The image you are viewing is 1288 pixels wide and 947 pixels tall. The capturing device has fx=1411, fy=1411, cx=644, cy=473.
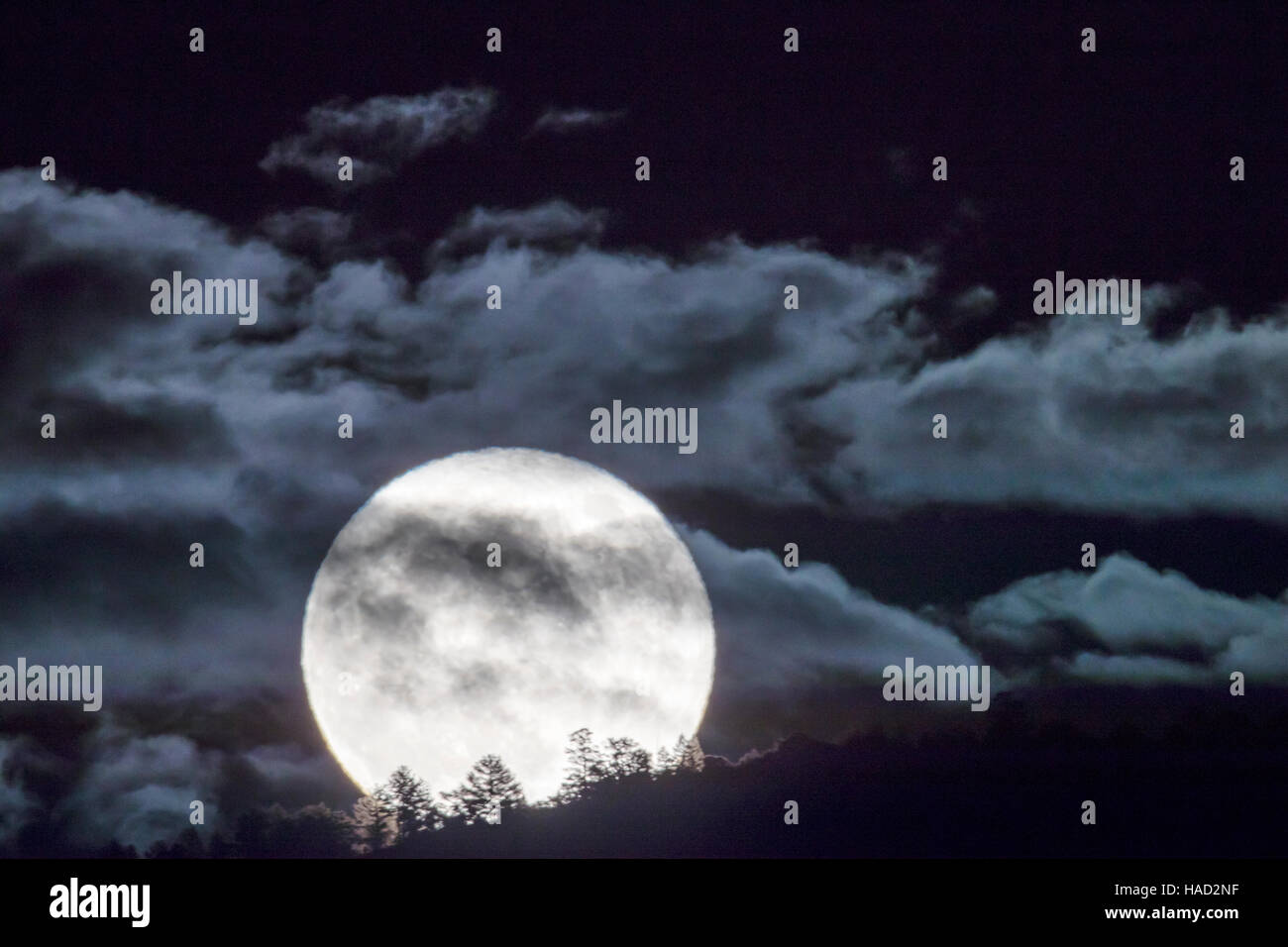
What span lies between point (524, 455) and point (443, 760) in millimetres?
14510

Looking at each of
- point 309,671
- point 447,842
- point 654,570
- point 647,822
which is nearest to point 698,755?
point 647,822

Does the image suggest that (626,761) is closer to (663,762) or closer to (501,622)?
(663,762)

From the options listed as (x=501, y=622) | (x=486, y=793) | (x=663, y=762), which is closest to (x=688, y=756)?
(x=663, y=762)

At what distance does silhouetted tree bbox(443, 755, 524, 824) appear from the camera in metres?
66.7

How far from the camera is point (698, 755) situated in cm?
7944

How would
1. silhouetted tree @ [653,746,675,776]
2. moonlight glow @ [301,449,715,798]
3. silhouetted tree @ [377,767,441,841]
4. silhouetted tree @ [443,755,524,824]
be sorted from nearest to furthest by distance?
moonlight glow @ [301,449,715,798] → silhouetted tree @ [443,755,524,824] → silhouetted tree @ [377,767,441,841] → silhouetted tree @ [653,746,675,776]

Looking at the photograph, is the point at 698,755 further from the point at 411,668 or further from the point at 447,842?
the point at 411,668

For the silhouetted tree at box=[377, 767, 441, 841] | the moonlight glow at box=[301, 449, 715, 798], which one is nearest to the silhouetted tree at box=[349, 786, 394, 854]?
the silhouetted tree at box=[377, 767, 441, 841]

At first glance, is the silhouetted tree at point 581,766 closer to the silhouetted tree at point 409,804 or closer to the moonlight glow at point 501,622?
the moonlight glow at point 501,622

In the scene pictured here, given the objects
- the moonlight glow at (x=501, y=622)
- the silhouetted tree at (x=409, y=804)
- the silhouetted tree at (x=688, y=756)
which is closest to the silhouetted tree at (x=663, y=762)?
the silhouetted tree at (x=688, y=756)

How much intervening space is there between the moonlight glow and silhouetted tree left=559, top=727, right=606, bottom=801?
10.1 feet

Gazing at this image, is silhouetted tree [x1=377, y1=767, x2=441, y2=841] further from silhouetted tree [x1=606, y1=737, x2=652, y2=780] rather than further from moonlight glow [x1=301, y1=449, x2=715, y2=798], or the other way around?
silhouetted tree [x1=606, y1=737, x2=652, y2=780]

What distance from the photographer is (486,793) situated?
231 feet

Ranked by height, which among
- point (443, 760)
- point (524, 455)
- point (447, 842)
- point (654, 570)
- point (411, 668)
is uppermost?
point (524, 455)
